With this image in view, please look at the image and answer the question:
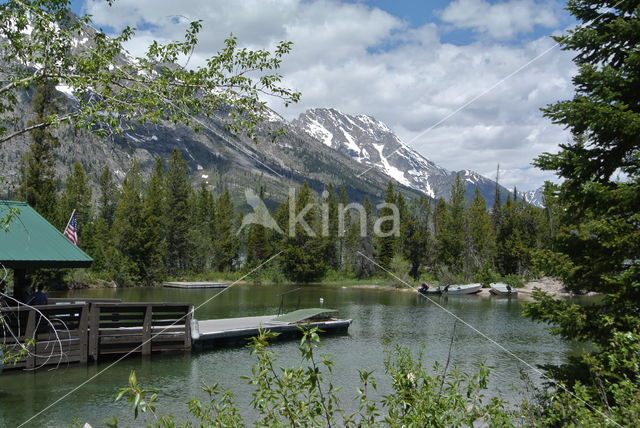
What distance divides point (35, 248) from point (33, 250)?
0.17 meters

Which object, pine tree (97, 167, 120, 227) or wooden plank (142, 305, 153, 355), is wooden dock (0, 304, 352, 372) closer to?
wooden plank (142, 305, 153, 355)

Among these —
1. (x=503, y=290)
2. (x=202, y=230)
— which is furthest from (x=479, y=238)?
(x=202, y=230)

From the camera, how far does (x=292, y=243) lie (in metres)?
68.7

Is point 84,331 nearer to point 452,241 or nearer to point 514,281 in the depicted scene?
point 514,281

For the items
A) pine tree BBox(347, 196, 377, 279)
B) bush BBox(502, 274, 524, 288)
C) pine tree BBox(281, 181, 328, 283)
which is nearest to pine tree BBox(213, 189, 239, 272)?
pine tree BBox(281, 181, 328, 283)

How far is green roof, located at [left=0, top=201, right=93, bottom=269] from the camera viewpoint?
1388 cm

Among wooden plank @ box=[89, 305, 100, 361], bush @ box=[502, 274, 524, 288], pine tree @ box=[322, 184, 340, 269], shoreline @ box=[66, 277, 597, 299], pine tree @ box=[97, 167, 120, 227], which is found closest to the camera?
wooden plank @ box=[89, 305, 100, 361]

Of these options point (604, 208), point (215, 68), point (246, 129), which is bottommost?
point (604, 208)

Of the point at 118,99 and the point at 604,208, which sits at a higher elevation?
the point at 118,99

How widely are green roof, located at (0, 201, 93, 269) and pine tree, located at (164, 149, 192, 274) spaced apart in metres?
53.2

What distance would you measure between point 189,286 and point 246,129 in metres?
53.0

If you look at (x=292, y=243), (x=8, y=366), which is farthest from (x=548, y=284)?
(x=8, y=366)

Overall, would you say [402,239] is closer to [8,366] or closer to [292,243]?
[292,243]

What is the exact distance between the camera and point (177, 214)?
69250 millimetres
